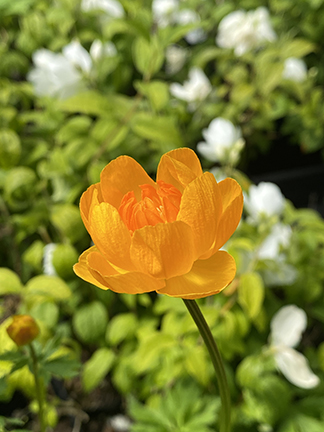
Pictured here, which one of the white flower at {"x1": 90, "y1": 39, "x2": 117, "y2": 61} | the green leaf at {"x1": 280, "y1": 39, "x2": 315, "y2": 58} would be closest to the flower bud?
the white flower at {"x1": 90, "y1": 39, "x2": 117, "y2": 61}

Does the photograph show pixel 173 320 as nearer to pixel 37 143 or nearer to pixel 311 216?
pixel 311 216

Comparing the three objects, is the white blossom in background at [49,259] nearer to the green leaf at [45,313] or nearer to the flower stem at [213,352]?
the green leaf at [45,313]

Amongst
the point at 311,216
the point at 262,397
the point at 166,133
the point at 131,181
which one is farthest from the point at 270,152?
the point at 131,181

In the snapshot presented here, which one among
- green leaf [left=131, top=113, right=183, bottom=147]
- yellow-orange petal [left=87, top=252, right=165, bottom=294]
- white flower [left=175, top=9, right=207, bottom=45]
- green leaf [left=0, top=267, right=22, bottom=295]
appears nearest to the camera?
yellow-orange petal [left=87, top=252, right=165, bottom=294]

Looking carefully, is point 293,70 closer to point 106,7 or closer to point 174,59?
point 174,59

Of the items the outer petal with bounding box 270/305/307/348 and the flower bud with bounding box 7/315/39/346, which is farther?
the outer petal with bounding box 270/305/307/348

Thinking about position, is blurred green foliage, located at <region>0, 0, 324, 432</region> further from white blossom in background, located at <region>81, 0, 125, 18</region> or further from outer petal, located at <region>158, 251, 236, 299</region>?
outer petal, located at <region>158, 251, 236, 299</region>

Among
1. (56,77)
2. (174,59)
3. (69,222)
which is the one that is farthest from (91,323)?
(174,59)
